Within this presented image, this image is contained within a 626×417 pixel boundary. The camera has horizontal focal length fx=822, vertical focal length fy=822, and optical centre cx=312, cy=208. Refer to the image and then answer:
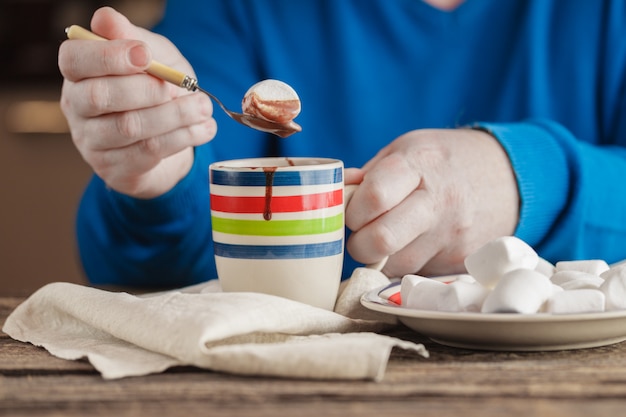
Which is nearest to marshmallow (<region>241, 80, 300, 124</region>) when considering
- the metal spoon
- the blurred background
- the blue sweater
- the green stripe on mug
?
the metal spoon

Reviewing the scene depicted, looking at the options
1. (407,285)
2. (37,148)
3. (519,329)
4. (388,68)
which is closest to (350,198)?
(407,285)

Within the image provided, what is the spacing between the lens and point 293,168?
0.71 m

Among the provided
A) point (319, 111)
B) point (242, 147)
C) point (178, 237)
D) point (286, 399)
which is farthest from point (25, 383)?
point (319, 111)

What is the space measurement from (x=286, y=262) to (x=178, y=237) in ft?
1.48

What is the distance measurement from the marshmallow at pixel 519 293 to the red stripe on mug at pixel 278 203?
0.60ft

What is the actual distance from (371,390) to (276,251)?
0.71 feet

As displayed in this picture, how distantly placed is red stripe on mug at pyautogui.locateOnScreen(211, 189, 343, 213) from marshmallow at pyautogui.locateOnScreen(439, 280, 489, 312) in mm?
152

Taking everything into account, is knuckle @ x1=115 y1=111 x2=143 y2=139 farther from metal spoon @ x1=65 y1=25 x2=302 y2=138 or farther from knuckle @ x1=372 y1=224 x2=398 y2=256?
knuckle @ x1=372 y1=224 x2=398 y2=256

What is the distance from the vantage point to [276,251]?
Answer: 721 mm

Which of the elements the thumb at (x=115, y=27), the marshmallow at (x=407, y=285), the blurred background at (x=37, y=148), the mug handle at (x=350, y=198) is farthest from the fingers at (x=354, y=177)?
the blurred background at (x=37, y=148)

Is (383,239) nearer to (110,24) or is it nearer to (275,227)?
(275,227)

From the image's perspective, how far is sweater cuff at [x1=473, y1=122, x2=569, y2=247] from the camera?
94 cm

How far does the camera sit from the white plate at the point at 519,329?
0.59 meters

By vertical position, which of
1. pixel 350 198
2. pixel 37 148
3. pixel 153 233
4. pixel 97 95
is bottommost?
pixel 37 148
